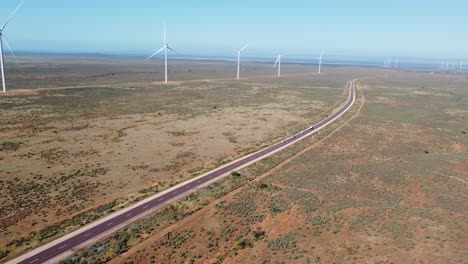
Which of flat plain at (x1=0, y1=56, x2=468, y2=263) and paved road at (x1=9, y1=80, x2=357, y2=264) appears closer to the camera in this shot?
paved road at (x1=9, y1=80, x2=357, y2=264)

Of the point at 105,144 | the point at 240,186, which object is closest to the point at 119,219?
the point at 240,186

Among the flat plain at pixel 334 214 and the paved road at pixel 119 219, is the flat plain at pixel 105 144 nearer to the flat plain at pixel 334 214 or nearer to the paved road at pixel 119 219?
the paved road at pixel 119 219

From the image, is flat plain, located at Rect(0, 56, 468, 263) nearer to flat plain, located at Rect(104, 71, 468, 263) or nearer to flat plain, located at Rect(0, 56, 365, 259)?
flat plain, located at Rect(104, 71, 468, 263)

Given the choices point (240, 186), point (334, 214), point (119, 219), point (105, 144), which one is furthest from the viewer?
point (105, 144)

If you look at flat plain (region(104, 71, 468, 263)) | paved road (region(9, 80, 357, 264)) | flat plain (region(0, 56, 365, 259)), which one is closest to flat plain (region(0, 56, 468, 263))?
flat plain (region(104, 71, 468, 263))

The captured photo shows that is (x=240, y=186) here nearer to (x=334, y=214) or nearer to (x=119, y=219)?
(x=334, y=214)

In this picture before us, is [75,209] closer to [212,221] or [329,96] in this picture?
[212,221]

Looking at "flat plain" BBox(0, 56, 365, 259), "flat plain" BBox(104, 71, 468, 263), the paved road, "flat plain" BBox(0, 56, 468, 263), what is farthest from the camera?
"flat plain" BBox(0, 56, 365, 259)

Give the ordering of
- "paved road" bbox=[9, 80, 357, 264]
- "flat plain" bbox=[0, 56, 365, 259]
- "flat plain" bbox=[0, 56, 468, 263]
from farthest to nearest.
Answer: "flat plain" bbox=[0, 56, 365, 259] → "flat plain" bbox=[0, 56, 468, 263] → "paved road" bbox=[9, 80, 357, 264]
